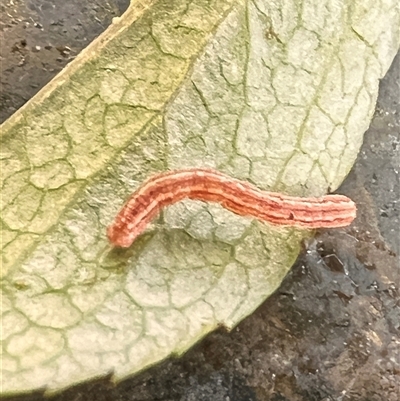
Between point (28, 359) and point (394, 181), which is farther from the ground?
point (394, 181)

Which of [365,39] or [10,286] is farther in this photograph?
[365,39]

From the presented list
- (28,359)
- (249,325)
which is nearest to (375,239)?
(249,325)

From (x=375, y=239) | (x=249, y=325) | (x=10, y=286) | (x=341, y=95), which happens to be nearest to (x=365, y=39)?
(x=341, y=95)

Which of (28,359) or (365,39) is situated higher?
(365,39)

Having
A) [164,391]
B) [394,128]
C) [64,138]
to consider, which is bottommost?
[164,391]

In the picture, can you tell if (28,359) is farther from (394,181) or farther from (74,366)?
(394,181)

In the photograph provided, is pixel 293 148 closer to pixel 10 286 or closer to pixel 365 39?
pixel 365 39
